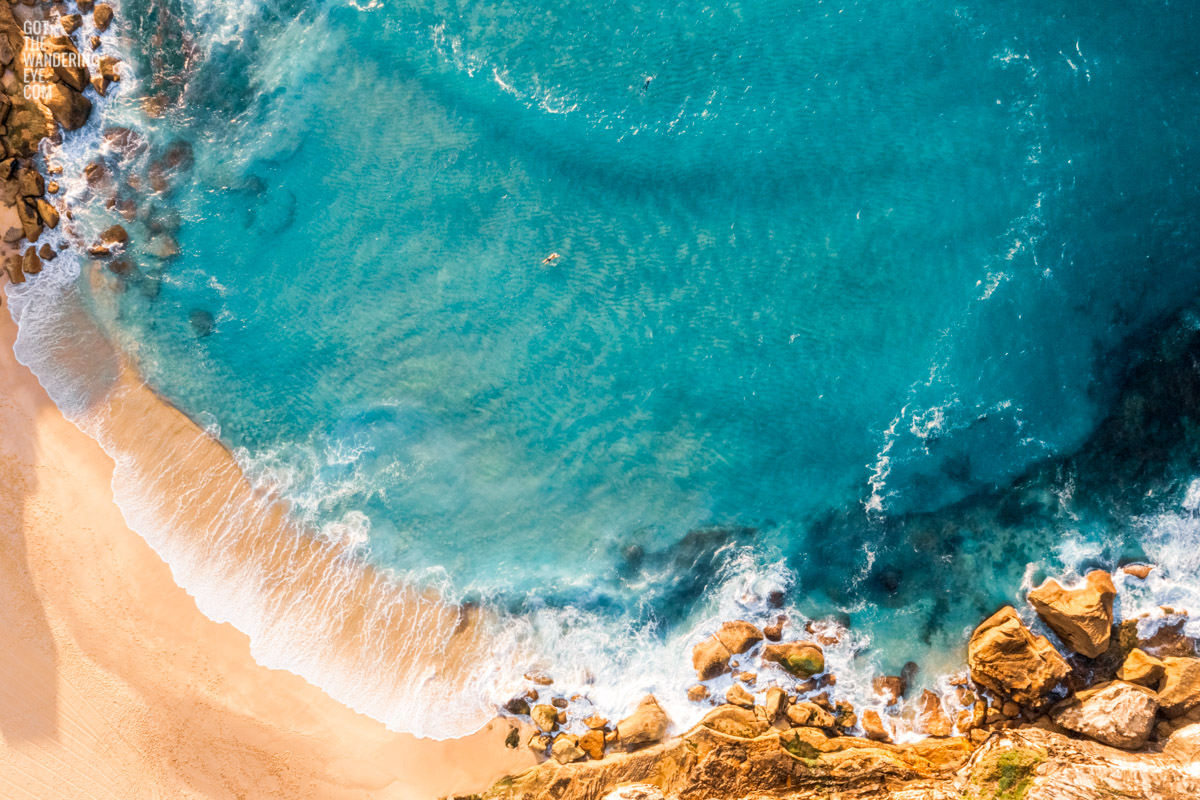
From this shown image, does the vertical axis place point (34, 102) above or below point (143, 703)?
above

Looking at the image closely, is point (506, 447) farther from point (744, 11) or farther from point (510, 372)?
point (744, 11)

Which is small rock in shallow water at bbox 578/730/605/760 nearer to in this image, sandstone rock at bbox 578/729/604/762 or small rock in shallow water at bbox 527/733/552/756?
sandstone rock at bbox 578/729/604/762

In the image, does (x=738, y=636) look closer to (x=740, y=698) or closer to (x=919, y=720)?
(x=740, y=698)

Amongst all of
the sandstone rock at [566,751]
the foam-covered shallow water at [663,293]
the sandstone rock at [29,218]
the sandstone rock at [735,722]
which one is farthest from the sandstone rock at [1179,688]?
the sandstone rock at [29,218]

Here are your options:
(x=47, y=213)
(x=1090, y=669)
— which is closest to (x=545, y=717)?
(x=1090, y=669)

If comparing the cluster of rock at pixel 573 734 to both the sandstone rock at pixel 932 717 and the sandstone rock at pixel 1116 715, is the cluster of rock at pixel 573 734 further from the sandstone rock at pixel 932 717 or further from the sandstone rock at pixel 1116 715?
the sandstone rock at pixel 1116 715

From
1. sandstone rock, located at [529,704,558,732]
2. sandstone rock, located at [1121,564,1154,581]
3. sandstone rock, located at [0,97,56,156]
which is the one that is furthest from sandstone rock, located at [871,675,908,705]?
sandstone rock, located at [0,97,56,156]
